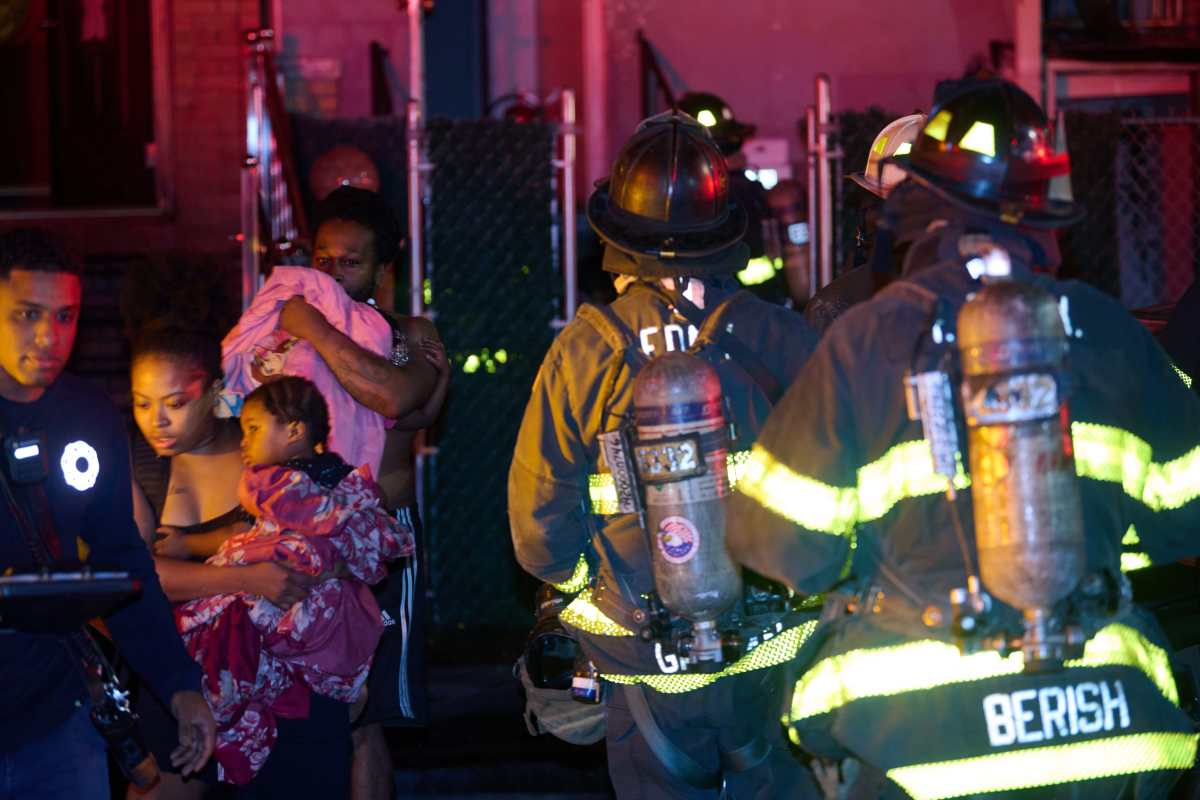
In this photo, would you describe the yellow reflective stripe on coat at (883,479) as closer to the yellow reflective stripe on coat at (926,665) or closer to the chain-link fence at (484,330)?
the yellow reflective stripe on coat at (926,665)

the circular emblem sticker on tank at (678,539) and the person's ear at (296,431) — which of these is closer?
the circular emblem sticker on tank at (678,539)

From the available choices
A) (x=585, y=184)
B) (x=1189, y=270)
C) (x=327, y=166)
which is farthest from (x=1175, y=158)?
(x=327, y=166)

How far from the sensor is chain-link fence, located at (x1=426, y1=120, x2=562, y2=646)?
9.33 meters

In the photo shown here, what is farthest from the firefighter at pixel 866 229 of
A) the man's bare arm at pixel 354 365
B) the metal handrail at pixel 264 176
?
the metal handrail at pixel 264 176

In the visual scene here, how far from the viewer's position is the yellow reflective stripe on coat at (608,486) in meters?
4.59

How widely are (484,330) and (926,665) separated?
6117 millimetres

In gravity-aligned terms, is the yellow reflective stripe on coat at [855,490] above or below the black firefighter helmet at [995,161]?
below

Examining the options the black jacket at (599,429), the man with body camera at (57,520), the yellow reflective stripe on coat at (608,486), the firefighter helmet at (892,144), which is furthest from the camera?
the firefighter helmet at (892,144)

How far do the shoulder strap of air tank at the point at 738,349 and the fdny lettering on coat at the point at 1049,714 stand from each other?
1.44 metres

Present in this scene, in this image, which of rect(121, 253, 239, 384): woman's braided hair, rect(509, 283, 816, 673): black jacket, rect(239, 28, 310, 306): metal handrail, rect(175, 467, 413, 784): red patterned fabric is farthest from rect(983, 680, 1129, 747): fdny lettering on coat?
rect(239, 28, 310, 306): metal handrail

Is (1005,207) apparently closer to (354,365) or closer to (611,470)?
(611,470)

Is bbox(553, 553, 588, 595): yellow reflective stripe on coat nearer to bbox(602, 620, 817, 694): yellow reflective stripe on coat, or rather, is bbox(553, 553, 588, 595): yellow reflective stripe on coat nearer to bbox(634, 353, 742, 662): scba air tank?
bbox(602, 620, 817, 694): yellow reflective stripe on coat

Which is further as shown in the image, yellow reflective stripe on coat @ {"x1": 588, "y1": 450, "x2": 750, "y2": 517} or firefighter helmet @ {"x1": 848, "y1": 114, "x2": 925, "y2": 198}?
firefighter helmet @ {"x1": 848, "y1": 114, "x2": 925, "y2": 198}

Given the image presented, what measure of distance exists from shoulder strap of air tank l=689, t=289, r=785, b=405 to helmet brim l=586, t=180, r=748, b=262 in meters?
0.18
